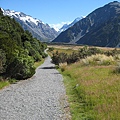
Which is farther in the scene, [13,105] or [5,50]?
[5,50]

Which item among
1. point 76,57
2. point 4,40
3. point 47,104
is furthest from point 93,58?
point 47,104

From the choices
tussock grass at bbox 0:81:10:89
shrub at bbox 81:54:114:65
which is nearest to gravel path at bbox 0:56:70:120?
tussock grass at bbox 0:81:10:89

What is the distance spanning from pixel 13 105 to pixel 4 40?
45.7ft

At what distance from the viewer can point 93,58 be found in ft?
122

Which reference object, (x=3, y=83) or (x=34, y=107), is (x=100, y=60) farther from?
(x=34, y=107)

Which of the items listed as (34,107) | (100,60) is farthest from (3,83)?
(100,60)

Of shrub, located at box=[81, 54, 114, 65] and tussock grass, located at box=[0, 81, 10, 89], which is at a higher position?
shrub, located at box=[81, 54, 114, 65]

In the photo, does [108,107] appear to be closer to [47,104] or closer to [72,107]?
[72,107]

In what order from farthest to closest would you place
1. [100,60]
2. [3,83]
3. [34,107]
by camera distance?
[100,60] < [3,83] < [34,107]

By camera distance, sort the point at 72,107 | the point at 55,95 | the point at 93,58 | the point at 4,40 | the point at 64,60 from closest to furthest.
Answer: the point at 72,107 → the point at 55,95 → the point at 4,40 → the point at 93,58 → the point at 64,60

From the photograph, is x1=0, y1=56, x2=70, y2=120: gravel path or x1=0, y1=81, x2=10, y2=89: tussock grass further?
x1=0, y1=81, x2=10, y2=89: tussock grass

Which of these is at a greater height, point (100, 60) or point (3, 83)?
point (100, 60)

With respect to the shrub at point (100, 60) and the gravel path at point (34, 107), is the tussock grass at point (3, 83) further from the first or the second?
the shrub at point (100, 60)

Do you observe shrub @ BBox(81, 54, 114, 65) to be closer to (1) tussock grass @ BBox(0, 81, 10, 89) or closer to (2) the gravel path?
(1) tussock grass @ BBox(0, 81, 10, 89)
